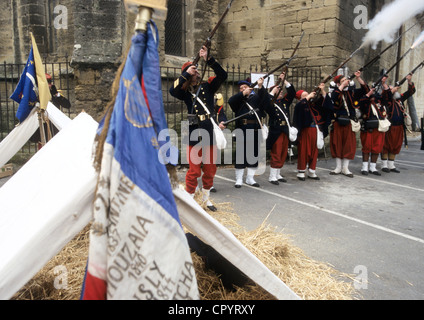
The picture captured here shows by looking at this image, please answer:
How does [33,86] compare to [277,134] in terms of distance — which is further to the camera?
[277,134]

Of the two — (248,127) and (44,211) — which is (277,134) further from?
(44,211)

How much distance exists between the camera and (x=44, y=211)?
1.73 m

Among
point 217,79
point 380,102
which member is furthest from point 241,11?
point 217,79

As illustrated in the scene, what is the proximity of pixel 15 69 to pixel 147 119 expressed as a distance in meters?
10.2

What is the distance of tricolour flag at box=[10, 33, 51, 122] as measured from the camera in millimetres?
4488

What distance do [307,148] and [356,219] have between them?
2803mm

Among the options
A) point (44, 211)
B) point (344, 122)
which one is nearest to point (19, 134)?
point (44, 211)

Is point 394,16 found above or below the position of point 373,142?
above

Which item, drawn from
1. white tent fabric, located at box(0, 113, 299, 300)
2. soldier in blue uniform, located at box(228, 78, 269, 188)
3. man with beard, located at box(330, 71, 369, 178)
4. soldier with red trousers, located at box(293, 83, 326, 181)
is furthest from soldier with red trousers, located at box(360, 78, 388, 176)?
white tent fabric, located at box(0, 113, 299, 300)

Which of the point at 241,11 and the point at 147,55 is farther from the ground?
the point at 241,11

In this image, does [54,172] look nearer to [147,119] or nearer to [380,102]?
[147,119]

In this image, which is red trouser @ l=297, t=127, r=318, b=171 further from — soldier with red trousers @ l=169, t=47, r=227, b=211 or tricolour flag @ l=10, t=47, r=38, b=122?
tricolour flag @ l=10, t=47, r=38, b=122
